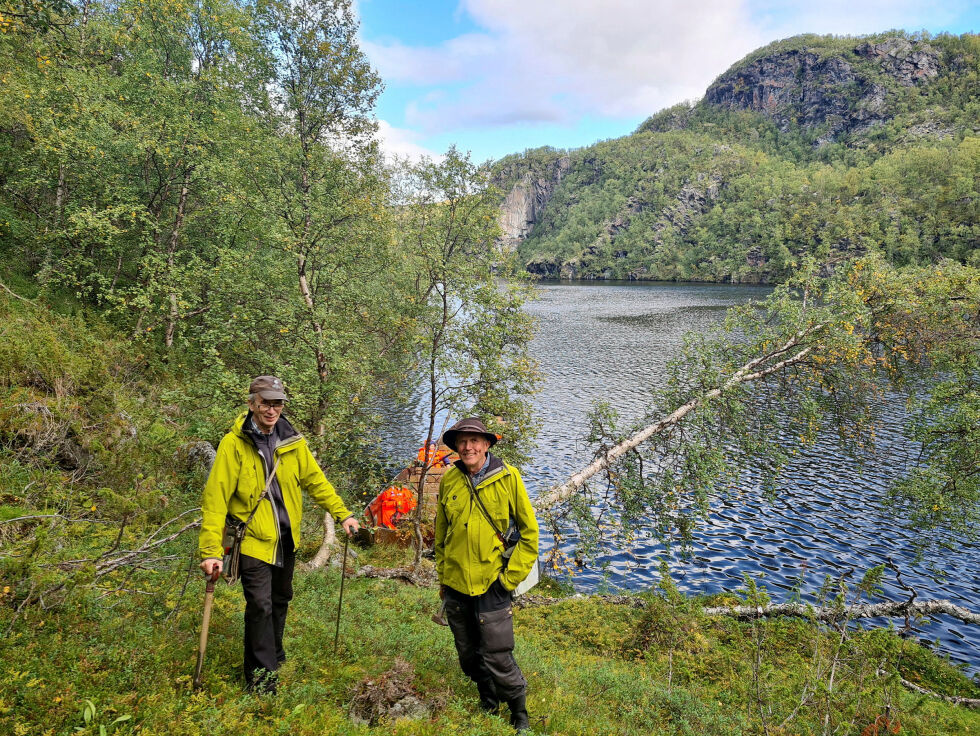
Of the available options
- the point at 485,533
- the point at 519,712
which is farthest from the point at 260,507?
the point at 519,712

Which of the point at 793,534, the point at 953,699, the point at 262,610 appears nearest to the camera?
the point at 262,610

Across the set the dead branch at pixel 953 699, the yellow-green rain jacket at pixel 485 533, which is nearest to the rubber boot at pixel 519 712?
the yellow-green rain jacket at pixel 485 533

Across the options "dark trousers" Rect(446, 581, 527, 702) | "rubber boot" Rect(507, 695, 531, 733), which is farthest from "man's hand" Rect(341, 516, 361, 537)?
"rubber boot" Rect(507, 695, 531, 733)

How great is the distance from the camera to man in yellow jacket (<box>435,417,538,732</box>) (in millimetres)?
4211

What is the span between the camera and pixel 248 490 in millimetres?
3943

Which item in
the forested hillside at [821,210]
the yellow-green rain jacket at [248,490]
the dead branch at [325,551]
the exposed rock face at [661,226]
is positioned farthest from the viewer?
the exposed rock face at [661,226]

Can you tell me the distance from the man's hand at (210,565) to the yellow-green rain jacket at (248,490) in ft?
0.15

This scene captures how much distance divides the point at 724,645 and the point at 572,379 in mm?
25875

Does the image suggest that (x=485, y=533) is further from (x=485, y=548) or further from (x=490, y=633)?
(x=490, y=633)

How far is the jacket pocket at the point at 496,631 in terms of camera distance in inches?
167

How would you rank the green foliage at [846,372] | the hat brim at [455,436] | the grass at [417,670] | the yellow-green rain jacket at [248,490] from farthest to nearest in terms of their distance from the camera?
the green foliage at [846,372] → the hat brim at [455,436] → the yellow-green rain jacket at [248,490] → the grass at [417,670]

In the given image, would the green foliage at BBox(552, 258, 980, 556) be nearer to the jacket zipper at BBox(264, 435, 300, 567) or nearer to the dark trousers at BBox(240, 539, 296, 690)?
the dark trousers at BBox(240, 539, 296, 690)

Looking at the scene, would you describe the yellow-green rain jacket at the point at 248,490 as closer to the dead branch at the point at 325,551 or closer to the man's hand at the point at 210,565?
the man's hand at the point at 210,565

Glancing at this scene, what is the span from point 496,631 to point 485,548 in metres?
0.75
